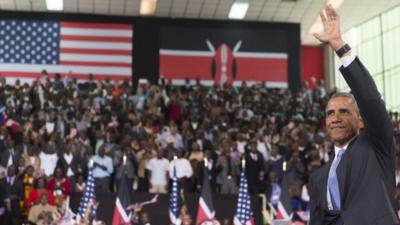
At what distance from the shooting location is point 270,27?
91.0 ft

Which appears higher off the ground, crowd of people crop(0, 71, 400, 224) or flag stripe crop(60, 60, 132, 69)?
flag stripe crop(60, 60, 132, 69)

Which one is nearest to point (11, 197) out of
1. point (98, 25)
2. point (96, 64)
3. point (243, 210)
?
point (243, 210)

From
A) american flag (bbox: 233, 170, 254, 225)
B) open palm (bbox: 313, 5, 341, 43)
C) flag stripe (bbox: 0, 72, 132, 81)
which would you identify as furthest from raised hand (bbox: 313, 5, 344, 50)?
flag stripe (bbox: 0, 72, 132, 81)

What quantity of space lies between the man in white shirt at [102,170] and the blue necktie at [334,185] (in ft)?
41.2

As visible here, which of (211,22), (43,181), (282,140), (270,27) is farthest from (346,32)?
(43,181)

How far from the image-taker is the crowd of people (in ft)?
49.9

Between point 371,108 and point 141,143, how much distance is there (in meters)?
14.0

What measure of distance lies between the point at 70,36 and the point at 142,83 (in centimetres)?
520

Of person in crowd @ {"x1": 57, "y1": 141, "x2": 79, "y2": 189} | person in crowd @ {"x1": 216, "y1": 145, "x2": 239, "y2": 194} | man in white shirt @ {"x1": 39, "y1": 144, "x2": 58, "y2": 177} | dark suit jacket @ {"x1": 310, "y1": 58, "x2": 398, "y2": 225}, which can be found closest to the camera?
dark suit jacket @ {"x1": 310, "y1": 58, "x2": 398, "y2": 225}

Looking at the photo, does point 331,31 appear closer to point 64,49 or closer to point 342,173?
point 342,173

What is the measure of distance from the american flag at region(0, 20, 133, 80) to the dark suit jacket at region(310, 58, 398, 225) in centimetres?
2286

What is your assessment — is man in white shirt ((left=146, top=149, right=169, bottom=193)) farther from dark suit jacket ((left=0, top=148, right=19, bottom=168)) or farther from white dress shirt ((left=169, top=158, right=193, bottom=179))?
dark suit jacket ((left=0, top=148, right=19, bottom=168))

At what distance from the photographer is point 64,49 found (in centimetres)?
2592

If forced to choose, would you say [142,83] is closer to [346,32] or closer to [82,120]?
[82,120]
